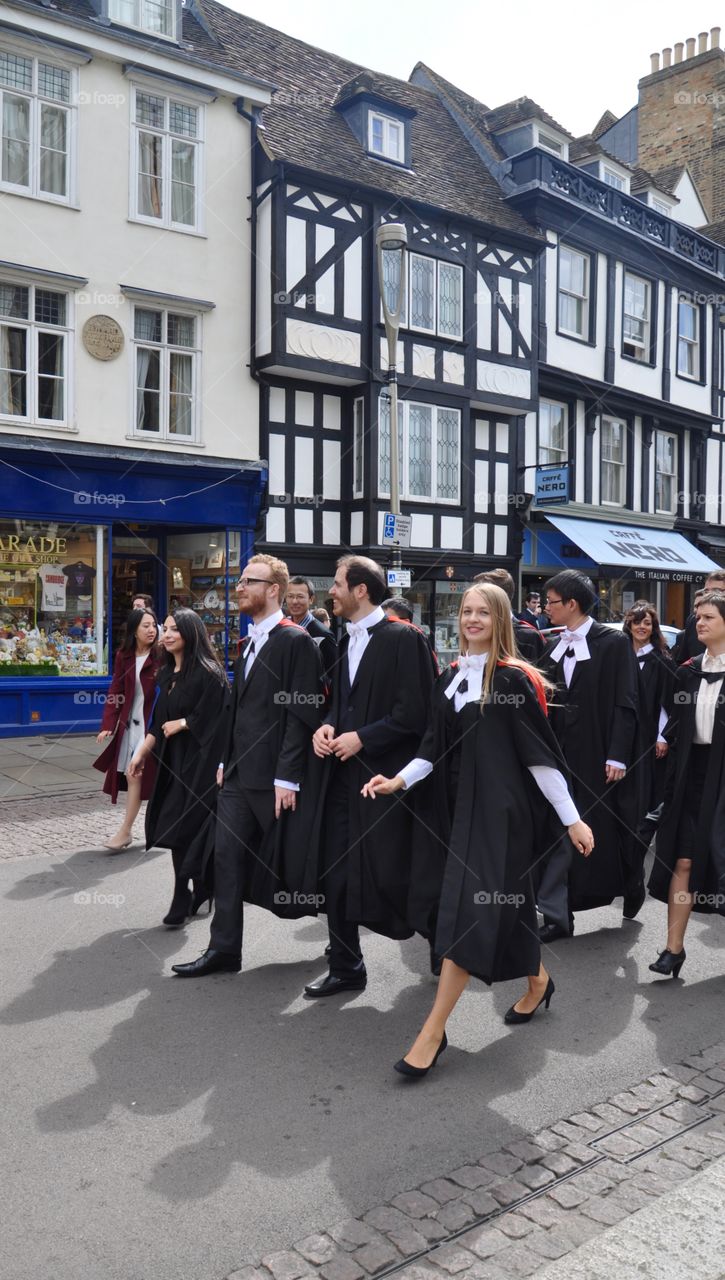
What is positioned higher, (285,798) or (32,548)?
(32,548)

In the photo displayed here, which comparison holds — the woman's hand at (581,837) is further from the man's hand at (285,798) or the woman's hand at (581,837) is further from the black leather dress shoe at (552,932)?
the black leather dress shoe at (552,932)

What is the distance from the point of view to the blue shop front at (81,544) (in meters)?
13.6

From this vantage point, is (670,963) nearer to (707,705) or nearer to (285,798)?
(707,705)

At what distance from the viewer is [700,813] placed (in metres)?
5.12

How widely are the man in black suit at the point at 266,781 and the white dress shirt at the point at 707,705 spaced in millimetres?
1926

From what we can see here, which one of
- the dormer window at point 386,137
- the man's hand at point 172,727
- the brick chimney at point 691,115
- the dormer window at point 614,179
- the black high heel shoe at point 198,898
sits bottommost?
the black high heel shoe at point 198,898

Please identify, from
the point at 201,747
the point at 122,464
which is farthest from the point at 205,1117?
the point at 122,464

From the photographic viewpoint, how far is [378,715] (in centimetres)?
469

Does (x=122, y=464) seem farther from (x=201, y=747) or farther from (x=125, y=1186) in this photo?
(x=125, y=1186)

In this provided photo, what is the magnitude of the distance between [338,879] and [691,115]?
30.4 metres

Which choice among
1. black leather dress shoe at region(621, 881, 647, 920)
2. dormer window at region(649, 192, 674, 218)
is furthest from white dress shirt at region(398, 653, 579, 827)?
dormer window at region(649, 192, 674, 218)

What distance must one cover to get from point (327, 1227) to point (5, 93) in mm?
14562

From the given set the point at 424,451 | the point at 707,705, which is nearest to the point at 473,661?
the point at 707,705

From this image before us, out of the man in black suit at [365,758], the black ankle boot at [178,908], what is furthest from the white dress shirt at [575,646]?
the black ankle boot at [178,908]
